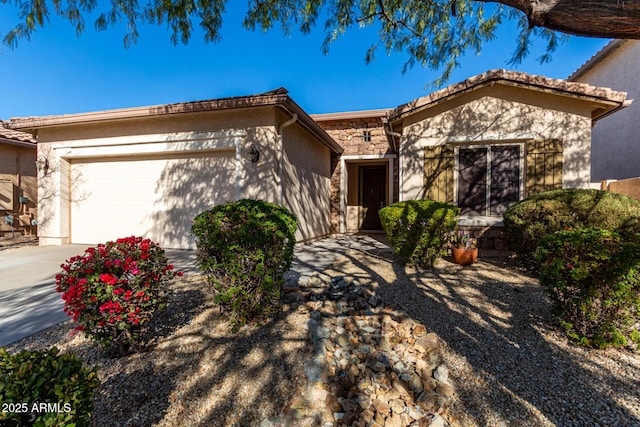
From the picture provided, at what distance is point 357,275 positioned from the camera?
4719 mm

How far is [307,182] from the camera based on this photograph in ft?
26.6

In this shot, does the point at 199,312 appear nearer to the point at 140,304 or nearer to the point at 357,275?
the point at 140,304

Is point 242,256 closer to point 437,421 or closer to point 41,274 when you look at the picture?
point 437,421

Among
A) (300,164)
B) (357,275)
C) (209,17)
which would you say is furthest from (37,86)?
(357,275)

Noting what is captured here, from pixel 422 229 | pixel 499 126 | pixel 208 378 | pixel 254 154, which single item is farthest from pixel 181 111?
pixel 499 126

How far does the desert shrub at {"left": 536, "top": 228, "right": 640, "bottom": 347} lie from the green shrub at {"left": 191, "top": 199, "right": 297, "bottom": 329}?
115 inches

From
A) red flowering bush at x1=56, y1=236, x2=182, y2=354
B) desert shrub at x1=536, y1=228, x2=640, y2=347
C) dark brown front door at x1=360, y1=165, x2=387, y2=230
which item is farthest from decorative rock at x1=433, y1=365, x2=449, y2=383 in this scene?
dark brown front door at x1=360, y1=165, x2=387, y2=230

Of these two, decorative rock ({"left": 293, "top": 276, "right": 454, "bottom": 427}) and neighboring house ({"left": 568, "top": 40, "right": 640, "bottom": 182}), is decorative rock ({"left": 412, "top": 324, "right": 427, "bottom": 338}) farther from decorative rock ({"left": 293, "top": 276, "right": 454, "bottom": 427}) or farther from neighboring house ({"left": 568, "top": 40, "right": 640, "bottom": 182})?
neighboring house ({"left": 568, "top": 40, "right": 640, "bottom": 182})

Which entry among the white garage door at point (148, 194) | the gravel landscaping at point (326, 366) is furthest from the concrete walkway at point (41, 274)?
the white garage door at point (148, 194)

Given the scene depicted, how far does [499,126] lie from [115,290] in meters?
7.51

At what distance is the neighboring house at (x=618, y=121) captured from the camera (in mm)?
8070

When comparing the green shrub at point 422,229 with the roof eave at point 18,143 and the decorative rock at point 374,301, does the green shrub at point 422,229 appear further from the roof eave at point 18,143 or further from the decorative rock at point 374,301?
the roof eave at point 18,143

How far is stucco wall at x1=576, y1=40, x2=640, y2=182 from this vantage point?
8047 mm

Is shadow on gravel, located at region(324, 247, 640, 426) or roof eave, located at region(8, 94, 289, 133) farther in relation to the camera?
roof eave, located at region(8, 94, 289, 133)
